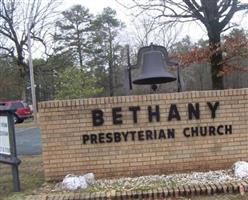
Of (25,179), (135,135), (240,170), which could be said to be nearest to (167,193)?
(240,170)

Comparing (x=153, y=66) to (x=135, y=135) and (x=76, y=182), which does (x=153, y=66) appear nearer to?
(x=135, y=135)

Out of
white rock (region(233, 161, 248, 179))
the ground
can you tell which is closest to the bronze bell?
white rock (region(233, 161, 248, 179))

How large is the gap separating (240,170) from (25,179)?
151 inches

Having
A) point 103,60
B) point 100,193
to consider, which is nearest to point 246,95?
point 100,193

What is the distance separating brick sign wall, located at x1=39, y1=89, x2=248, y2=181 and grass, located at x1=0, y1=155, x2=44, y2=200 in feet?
1.38

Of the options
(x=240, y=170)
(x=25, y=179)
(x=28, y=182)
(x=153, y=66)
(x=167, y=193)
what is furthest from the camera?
(x=153, y=66)

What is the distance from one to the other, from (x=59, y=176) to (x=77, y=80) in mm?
28820

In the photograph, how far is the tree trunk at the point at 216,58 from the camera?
17.8m

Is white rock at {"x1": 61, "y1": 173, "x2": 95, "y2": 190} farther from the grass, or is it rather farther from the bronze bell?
the bronze bell

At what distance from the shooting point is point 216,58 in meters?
18.5

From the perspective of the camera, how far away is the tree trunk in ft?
58.2

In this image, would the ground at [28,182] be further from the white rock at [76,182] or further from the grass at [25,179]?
the white rock at [76,182]

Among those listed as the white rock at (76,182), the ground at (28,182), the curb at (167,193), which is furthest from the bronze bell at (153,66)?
the ground at (28,182)

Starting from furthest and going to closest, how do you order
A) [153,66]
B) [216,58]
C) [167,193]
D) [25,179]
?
[216,58], [153,66], [25,179], [167,193]
